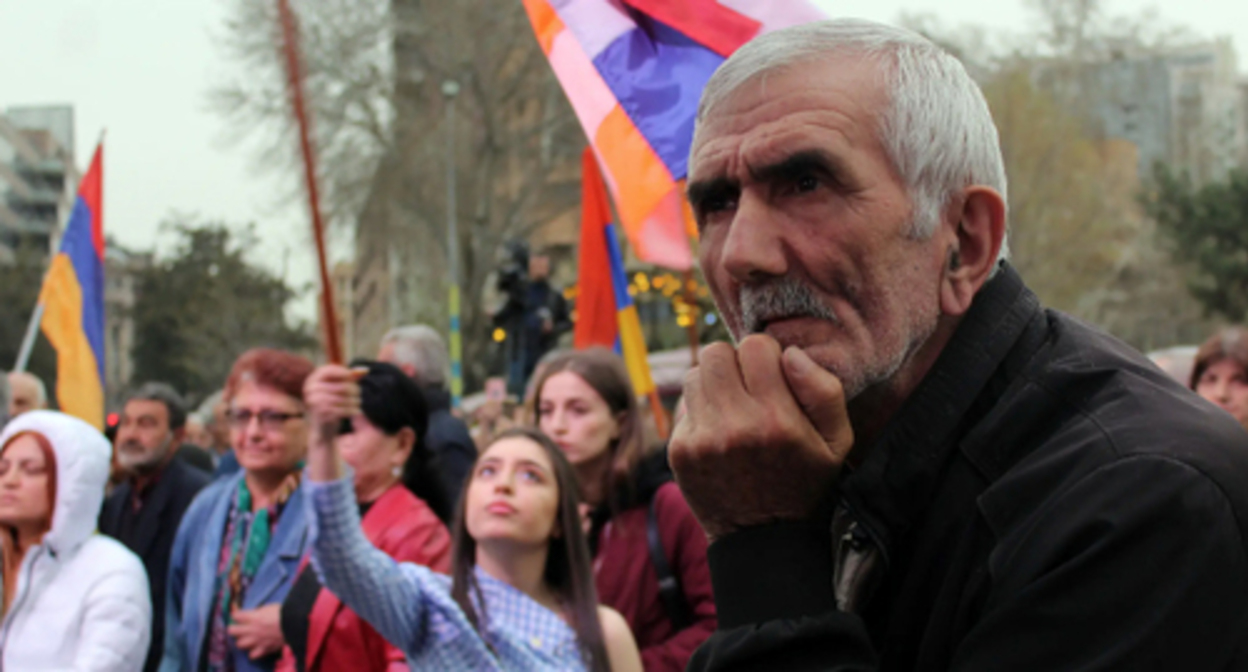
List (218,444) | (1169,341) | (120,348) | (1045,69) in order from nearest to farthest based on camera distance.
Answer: (218,444) → (1169,341) → (1045,69) → (120,348)

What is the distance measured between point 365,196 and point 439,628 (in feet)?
103

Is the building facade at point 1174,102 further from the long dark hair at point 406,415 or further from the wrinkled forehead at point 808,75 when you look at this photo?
the wrinkled forehead at point 808,75

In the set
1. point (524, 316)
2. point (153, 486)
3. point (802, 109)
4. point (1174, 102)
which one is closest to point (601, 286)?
point (153, 486)

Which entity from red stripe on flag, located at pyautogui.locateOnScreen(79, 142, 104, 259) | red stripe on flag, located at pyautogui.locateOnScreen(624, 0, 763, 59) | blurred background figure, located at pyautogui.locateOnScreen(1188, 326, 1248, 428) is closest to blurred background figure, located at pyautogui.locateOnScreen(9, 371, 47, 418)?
red stripe on flag, located at pyautogui.locateOnScreen(79, 142, 104, 259)

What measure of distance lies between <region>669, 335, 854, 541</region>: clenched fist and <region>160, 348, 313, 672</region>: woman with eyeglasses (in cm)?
327

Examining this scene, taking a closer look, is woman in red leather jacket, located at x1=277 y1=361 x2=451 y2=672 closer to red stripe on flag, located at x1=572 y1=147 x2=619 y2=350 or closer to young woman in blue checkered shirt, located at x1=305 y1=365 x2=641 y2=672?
young woman in blue checkered shirt, located at x1=305 y1=365 x2=641 y2=672

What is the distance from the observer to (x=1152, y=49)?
52656mm

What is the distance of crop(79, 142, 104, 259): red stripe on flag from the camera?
8.50 m

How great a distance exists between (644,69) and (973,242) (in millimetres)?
1971

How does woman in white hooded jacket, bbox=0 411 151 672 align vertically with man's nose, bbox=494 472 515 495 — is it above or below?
below

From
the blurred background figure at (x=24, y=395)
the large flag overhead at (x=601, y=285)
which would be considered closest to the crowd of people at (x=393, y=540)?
the large flag overhead at (x=601, y=285)

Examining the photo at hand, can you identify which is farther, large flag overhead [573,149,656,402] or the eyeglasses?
large flag overhead [573,149,656,402]

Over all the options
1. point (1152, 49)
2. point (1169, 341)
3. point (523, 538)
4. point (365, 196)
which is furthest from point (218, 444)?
point (1152, 49)

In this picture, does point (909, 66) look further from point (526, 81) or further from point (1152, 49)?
point (1152, 49)
